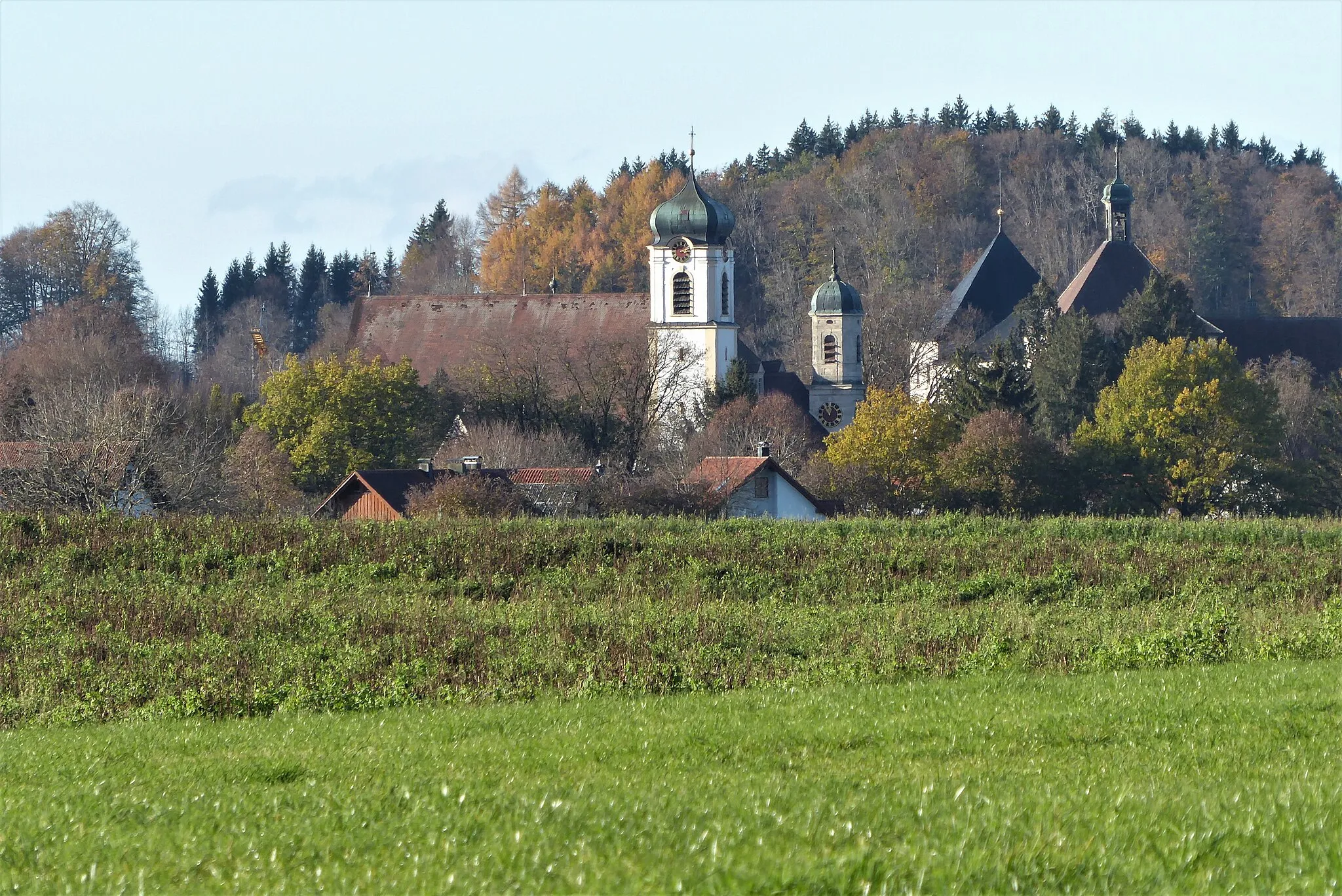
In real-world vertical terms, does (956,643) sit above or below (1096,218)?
below

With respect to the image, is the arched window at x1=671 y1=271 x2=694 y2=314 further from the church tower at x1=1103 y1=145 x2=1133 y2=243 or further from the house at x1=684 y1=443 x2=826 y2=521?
the house at x1=684 y1=443 x2=826 y2=521

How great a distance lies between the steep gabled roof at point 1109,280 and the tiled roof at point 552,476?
36663 mm

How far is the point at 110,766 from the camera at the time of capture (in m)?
10.4

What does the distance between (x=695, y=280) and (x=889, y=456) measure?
22489mm

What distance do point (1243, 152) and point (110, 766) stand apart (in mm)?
117882

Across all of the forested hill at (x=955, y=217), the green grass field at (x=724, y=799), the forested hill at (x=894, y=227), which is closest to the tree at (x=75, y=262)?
the forested hill at (x=894, y=227)

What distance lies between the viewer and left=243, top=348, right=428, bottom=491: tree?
54719 millimetres

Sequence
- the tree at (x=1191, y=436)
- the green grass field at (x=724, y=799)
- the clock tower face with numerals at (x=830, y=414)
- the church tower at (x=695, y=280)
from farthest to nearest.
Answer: the clock tower face with numerals at (x=830, y=414) < the church tower at (x=695, y=280) < the tree at (x=1191, y=436) < the green grass field at (x=724, y=799)

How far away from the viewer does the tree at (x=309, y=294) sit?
117 meters

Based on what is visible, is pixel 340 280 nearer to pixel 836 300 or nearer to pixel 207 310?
pixel 207 310

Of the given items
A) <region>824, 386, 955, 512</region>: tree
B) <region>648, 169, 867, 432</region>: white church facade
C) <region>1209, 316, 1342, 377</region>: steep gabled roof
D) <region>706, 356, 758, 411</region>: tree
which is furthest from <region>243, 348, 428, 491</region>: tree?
<region>1209, 316, 1342, 377</region>: steep gabled roof

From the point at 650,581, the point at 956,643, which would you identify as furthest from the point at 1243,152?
the point at 956,643

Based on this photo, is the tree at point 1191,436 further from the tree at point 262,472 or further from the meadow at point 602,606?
the tree at point 262,472

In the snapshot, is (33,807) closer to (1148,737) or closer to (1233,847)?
(1233,847)
